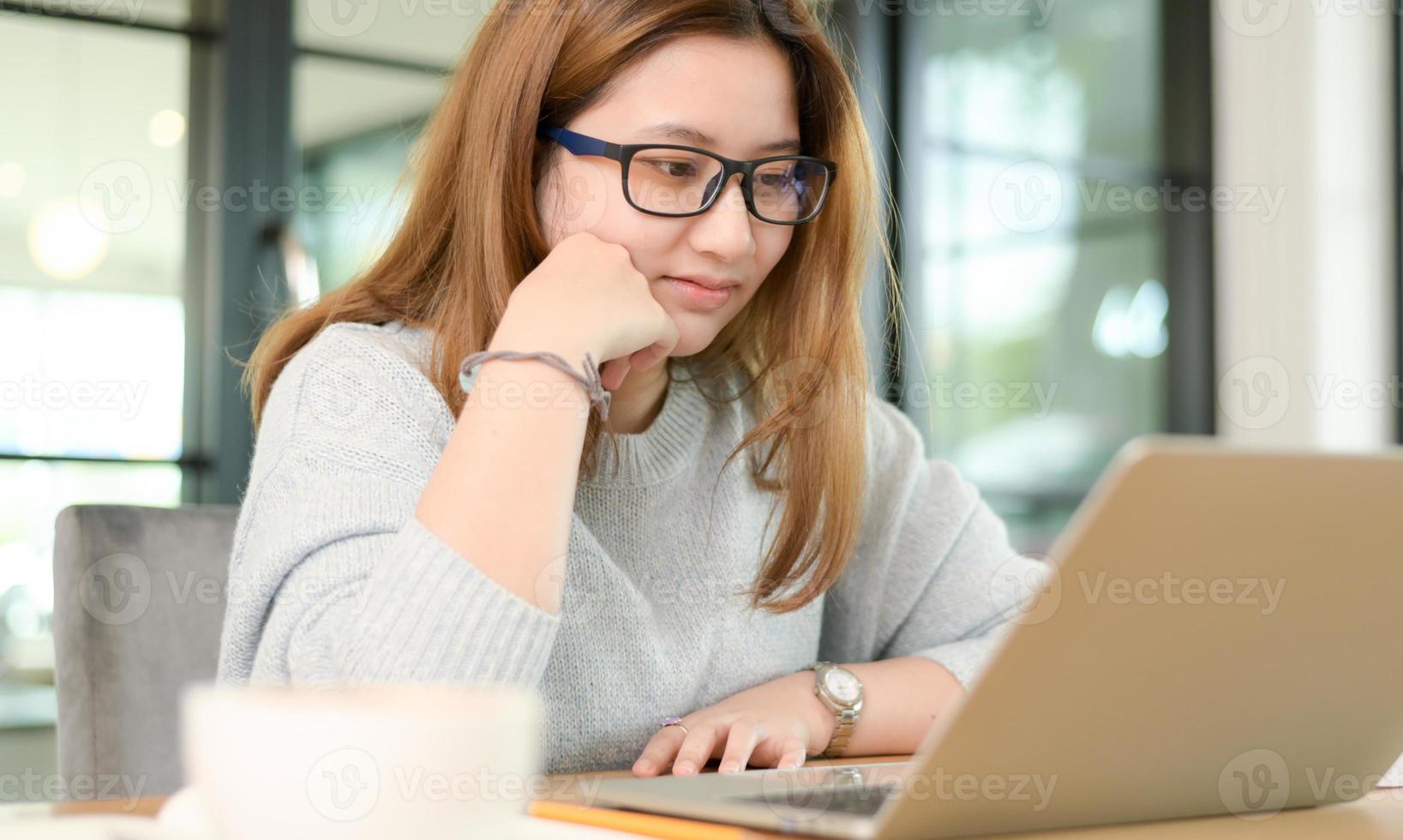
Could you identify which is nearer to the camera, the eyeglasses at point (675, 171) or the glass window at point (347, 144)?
the eyeglasses at point (675, 171)

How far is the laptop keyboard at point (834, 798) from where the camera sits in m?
0.56

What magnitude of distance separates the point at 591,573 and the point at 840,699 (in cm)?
21

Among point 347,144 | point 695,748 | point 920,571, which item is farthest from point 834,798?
point 347,144

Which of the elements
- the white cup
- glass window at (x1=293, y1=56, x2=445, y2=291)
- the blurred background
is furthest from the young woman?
glass window at (x1=293, y1=56, x2=445, y2=291)

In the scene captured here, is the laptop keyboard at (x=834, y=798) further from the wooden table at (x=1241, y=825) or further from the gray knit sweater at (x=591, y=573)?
the gray knit sweater at (x=591, y=573)

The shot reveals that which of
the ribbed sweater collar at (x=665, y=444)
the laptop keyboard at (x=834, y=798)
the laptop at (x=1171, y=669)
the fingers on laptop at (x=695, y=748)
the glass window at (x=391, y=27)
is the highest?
the glass window at (x=391, y=27)

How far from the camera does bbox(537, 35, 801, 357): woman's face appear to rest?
3.43ft

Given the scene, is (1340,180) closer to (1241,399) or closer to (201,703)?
(1241,399)

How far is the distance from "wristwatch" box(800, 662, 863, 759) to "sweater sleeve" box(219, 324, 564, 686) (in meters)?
0.30

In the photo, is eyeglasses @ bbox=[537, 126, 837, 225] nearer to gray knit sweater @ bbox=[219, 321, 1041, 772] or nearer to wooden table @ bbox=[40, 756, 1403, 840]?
gray knit sweater @ bbox=[219, 321, 1041, 772]

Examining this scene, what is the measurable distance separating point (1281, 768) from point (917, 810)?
9.0 inches

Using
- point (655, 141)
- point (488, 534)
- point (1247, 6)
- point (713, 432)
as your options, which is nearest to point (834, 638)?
point (713, 432)

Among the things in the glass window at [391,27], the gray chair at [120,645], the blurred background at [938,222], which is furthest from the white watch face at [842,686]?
the glass window at [391,27]

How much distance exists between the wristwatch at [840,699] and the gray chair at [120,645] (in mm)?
449
